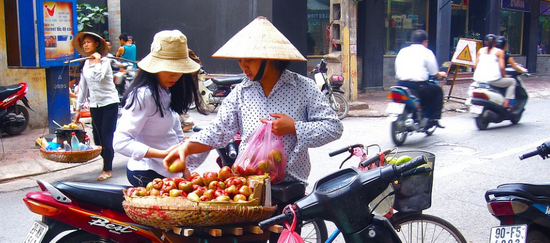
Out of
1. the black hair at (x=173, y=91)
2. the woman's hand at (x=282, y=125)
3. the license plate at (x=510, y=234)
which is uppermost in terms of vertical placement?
the black hair at (x=173, y=91)

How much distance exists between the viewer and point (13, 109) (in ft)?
31.5

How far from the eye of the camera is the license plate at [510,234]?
316 centimetres

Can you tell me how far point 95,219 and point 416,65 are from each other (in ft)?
22.5

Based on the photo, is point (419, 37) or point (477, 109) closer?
point (419, 37)

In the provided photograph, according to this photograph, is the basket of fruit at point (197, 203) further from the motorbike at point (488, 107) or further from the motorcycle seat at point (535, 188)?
the motorbike at point (488, 107)

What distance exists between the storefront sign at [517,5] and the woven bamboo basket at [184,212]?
21.7 m

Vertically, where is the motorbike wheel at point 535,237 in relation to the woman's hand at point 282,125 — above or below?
below

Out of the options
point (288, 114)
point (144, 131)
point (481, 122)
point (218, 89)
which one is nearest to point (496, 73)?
point (481, 122)

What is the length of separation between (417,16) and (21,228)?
16627 mm

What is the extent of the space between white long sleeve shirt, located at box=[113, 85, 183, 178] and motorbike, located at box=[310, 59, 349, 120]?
839 centimetres

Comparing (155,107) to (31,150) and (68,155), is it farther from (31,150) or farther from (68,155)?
(31,150)

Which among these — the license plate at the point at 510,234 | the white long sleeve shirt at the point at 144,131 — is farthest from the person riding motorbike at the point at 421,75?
the white long sleeve shirt at the point at 144,131

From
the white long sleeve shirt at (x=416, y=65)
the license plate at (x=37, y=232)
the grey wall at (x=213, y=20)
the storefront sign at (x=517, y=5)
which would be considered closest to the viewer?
the license plate at (x=37, y=232)

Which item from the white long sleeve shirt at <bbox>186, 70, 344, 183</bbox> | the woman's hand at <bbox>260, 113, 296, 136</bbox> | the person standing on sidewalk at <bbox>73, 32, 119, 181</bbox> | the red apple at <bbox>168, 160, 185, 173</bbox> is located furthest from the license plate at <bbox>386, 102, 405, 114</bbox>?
the red apple at <bbox>168, 160, 185, 173</bbox>
